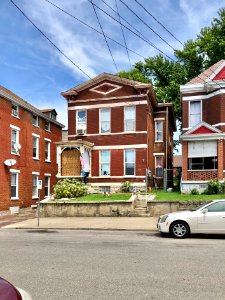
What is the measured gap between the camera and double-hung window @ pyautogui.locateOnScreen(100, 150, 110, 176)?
2995 centimetres

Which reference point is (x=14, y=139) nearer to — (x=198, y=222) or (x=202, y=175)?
(x=202, y=175)

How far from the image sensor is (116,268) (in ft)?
26.8

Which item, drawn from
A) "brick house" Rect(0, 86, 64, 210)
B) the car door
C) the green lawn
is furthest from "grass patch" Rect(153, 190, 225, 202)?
"brick house" Rect(0, 86, 64, 210)

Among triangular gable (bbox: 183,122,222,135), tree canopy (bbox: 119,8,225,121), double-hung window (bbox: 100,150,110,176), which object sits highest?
tree canopy (bbox: 119,8,225,121)

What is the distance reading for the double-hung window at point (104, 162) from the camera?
30.0 m

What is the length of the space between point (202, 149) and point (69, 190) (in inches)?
376

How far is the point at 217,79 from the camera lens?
1115 inches

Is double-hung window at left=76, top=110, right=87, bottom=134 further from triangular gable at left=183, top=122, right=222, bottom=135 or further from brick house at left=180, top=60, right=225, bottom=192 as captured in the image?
triangular gable at left=183, top=122, right=222, bottom=135

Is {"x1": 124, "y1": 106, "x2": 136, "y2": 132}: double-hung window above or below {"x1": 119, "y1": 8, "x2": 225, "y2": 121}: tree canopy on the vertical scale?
below

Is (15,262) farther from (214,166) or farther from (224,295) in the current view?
(214,166)

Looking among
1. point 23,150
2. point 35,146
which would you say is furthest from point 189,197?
point 35,146

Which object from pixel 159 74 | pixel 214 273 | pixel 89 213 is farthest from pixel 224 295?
pixel 159 74

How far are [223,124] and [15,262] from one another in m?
21.2

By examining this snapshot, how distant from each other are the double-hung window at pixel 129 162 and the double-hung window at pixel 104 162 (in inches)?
57.6
